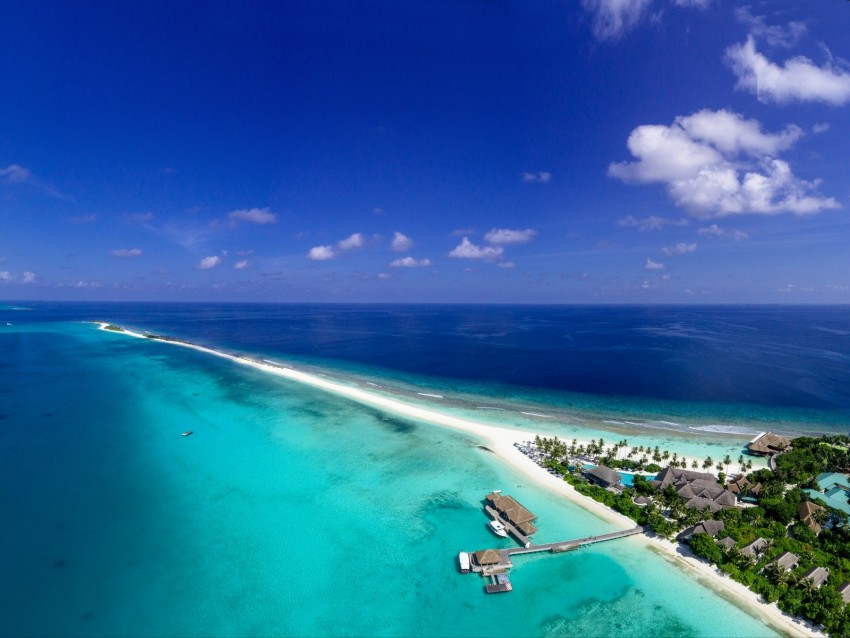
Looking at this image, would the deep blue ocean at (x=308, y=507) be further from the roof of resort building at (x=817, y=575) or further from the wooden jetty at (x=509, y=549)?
the roof of resort building at (x=817, y=575)

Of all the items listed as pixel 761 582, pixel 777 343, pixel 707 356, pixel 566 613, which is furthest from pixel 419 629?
pixel 777 343

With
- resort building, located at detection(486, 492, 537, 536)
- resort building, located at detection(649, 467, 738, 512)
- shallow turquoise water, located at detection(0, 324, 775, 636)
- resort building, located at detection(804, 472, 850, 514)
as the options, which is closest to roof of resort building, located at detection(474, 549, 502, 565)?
shallow turquoise water, located at detection(0, 324, 775, 636)

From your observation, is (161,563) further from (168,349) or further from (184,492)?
(168,349)

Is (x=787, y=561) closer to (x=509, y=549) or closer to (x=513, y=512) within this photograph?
(x=513, y=512)

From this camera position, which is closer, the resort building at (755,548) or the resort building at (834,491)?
the resort building at (755,548)

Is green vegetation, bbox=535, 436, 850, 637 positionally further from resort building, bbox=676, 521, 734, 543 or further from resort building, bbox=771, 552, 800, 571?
resort building, bbox=676, 521, 734, 543

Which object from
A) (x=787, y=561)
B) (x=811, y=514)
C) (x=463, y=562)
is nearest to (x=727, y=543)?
(x=787, y=561)

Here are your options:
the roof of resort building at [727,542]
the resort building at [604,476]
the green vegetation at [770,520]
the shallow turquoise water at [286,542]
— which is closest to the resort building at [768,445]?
the green vegetation at [770,520]
